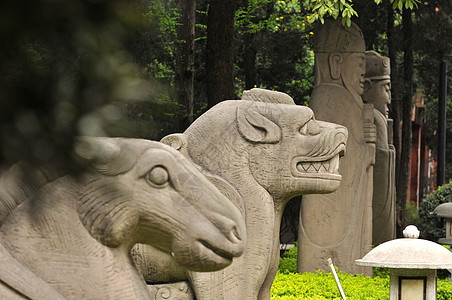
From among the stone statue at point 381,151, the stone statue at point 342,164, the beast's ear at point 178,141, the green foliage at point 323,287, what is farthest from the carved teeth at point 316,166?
the stone statue at point 381,151

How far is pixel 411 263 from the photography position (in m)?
5.53

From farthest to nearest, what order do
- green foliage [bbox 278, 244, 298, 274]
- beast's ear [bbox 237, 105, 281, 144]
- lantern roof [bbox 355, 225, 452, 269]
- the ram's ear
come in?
green foliage [bbox 278, 244, 298, 274], lantern roof [bbox 355, 225, 452, 269], beast's ear [bbox 237, 105, 281, 144], the ram's ear

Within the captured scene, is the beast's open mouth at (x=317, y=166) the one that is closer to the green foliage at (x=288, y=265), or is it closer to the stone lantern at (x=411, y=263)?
the stone lantern at (x=411, y=263)

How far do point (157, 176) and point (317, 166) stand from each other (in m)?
Answer: 2.01

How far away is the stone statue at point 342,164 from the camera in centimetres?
928

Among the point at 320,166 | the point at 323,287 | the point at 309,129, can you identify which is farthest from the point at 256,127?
the point at 323,287

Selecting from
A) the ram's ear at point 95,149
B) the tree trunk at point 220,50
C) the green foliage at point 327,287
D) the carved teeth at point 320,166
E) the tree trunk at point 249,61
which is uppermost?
the tree trunk at point 249,61

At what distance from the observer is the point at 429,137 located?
25344mm

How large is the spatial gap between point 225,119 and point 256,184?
0.40 metres

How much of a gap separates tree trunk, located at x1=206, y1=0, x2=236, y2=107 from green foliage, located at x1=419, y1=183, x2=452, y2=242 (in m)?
6.17

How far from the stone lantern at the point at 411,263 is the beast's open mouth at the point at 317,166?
162cm

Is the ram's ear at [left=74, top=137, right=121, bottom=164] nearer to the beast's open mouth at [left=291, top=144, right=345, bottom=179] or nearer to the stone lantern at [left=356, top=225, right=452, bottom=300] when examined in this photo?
the beast's open mouth at [left=291, top=144, right=345, bottom=179]

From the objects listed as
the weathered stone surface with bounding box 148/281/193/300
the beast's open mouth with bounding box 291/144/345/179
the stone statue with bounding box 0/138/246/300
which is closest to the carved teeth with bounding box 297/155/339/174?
the beast's open mouth with bounding box 291/144/345/179

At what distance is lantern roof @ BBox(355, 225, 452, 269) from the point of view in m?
5.52
